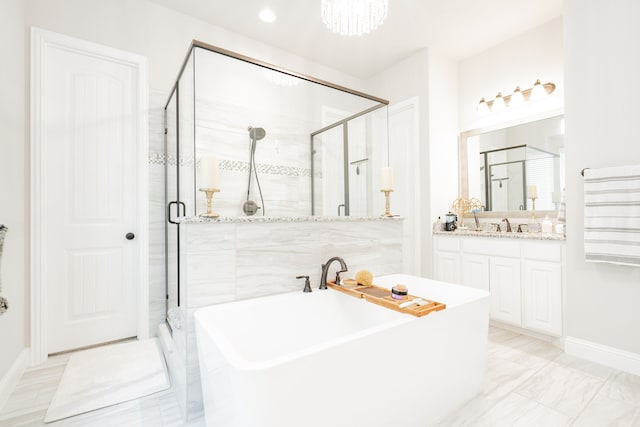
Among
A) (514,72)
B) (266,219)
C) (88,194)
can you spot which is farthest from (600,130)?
(88,194)

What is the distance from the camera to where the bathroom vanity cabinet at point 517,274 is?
2312 millimetres

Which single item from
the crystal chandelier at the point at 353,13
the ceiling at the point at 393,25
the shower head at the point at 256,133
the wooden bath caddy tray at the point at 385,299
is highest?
the ceiling at the point at 393,25

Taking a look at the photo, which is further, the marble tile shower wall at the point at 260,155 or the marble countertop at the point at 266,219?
the marble tile shower wall at the point at 260,155

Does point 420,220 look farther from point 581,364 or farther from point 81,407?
point 81,407

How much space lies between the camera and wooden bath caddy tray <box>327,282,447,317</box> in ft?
4.65

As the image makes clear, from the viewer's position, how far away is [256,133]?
2.20 m

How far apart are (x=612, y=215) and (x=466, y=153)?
173cm

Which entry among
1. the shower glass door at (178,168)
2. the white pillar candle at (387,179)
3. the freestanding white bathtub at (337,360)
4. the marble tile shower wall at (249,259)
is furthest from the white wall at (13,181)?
the white pillar candle at (387,179)

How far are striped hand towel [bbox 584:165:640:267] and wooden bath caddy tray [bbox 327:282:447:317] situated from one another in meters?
1.35

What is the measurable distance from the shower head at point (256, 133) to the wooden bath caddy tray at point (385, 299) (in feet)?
3.85

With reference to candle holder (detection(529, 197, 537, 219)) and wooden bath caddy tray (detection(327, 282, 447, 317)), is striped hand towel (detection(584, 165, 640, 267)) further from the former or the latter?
wooden bath caddy tray (detection(327, 282, 447, 317))

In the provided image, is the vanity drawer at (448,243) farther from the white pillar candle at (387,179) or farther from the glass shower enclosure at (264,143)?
the white pillar candle at (387,179)

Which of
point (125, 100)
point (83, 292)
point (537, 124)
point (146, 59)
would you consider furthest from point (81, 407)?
point (537, 124)

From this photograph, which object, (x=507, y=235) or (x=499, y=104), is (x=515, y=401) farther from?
(x=499, y=104)
